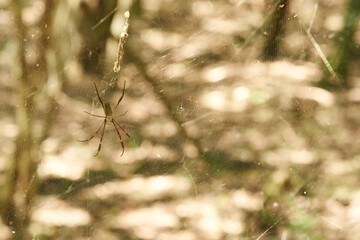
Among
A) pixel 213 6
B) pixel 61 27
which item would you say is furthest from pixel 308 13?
pixel 61 27

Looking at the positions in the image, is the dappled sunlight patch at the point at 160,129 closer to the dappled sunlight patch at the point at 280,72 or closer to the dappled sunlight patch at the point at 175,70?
the dappled sunlight patch at the point at 175,70

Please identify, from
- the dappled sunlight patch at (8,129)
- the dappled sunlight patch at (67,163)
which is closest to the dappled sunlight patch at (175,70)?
the dappled sunlight patch at (67,163)

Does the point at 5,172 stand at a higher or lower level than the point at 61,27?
lower

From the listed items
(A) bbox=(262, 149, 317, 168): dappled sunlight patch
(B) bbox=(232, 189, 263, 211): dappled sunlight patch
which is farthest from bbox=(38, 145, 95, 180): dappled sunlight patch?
(A) bbox=(262, 149, 317, 168): dappled sunlight patch

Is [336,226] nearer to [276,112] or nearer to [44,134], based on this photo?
[276,112]

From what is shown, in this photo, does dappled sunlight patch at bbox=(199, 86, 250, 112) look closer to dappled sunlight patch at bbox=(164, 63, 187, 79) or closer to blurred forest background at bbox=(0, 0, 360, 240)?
blurred forest background at bbox=(0, 0, 360, 240)

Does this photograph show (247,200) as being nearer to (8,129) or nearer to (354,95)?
(354,95)

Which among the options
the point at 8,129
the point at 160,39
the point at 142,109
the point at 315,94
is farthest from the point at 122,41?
the point at 315,94

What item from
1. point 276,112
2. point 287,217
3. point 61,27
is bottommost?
point 287,217
